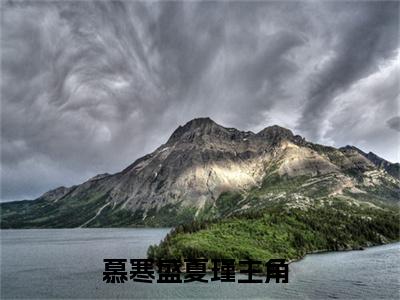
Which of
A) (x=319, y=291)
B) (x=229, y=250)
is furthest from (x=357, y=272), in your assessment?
(x=229, y=250)

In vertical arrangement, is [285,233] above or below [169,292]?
above

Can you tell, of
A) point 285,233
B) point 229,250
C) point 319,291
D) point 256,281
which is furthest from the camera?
point 285,233

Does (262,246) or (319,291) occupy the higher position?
(262,246)

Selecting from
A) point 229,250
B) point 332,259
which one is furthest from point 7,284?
point 332,259

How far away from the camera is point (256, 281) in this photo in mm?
117375

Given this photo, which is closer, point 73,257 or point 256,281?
point 256,281

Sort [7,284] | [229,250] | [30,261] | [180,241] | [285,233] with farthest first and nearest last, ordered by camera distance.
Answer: [285,233] < [30,261] < [180,241] < [229,250] < [7,284]

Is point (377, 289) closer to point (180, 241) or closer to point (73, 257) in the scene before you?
point (180, 241)

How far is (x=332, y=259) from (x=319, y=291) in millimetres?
70628

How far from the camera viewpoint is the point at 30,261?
18100cm

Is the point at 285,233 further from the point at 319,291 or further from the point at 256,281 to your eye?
the point at 319,291

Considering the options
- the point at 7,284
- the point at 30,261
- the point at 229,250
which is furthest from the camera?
the point at 30,261

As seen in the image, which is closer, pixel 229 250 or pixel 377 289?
pixel 377 289

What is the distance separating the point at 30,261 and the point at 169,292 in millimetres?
103512
